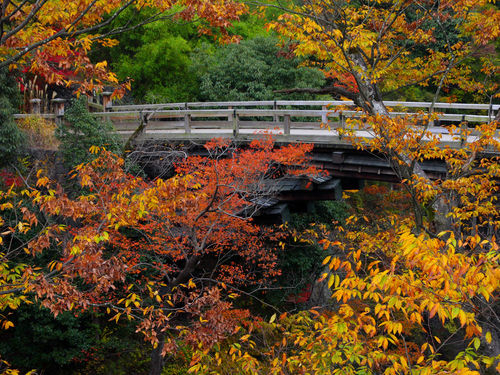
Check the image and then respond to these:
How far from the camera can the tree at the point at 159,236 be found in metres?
5.97

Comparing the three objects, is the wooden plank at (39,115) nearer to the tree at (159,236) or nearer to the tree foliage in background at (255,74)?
the tree at (159,236)

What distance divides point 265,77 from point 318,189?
7368 millimetres

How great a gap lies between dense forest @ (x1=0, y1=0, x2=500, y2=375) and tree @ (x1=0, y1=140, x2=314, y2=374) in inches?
2.5

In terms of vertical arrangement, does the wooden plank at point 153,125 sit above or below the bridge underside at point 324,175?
above

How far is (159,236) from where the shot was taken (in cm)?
1053

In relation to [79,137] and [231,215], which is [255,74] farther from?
[231,215]

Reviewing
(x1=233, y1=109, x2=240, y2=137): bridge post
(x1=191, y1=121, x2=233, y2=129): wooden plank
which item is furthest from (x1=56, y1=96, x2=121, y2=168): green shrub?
(x1=233, y1=109, x2=240, y2=137): bridge post

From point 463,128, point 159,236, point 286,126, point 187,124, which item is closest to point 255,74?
point 187,124

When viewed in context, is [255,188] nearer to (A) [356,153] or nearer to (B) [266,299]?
(A) [356,153]

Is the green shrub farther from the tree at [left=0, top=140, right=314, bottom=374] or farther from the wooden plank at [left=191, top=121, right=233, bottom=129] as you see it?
the wooden plank at [left=191, top=121, right=233, bottom=129]

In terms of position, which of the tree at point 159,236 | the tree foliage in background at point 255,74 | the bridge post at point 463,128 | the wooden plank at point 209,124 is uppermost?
the tree foliage in background at point 255,74

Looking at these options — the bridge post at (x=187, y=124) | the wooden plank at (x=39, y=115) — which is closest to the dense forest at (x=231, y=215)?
the wooden plank at (x=39, y=115)

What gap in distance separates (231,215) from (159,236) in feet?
14.5

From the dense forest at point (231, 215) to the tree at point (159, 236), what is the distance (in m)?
0.06
